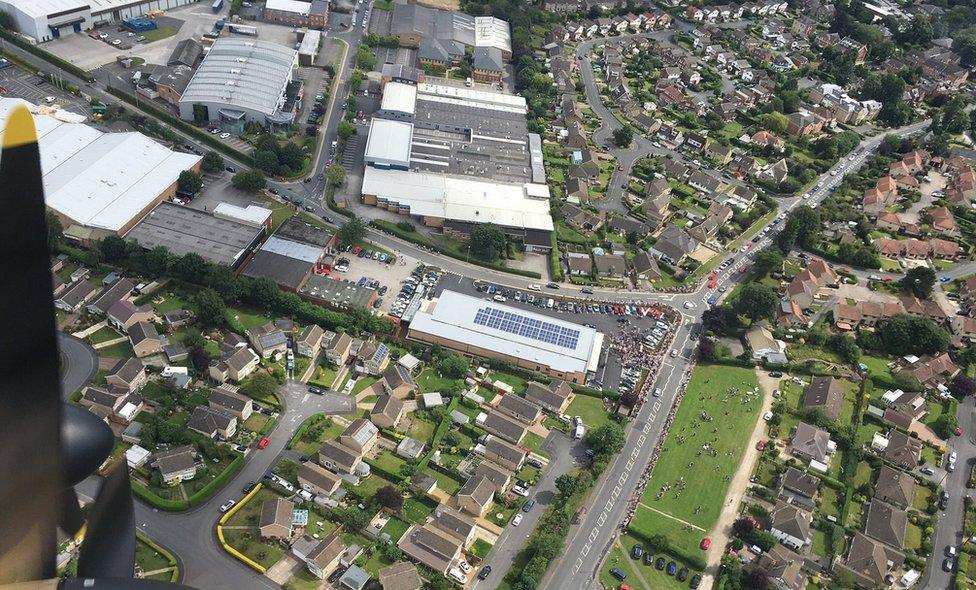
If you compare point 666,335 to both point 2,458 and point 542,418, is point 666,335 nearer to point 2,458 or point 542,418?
point 542,418

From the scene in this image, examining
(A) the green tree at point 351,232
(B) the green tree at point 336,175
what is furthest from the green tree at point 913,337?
(B) the green tree at point 336,175

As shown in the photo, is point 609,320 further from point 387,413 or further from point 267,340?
point 267,340

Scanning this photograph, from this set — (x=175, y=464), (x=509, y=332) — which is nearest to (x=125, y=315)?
(x=175, y=464)

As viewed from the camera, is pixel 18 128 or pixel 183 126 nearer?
pixel 18 128

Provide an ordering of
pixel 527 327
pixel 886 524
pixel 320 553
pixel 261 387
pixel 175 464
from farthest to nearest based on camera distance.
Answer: pixel 527 327 < pixel 261 387 < pixel 886 524 < pixel 175 464 < pixel 320 553

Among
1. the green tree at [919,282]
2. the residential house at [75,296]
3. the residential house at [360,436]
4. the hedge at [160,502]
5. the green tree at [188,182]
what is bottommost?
the green tree at [919,282]

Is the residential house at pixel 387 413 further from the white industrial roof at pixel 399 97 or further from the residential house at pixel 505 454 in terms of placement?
the white industrial roof at pixel 399 97

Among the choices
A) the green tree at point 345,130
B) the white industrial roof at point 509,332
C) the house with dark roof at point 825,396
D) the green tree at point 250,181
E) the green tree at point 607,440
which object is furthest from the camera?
the green tree at point 345,130

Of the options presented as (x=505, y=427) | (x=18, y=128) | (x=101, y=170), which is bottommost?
(x=505, y=427)
